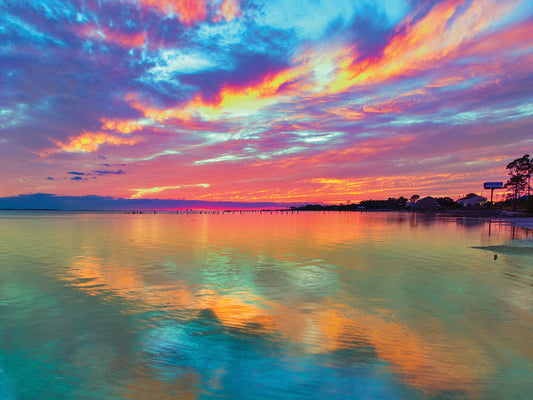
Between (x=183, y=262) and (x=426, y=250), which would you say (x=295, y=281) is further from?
(x=426, y=250)

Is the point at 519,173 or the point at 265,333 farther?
the point at 519,173

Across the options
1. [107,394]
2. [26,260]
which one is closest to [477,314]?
[107,394]

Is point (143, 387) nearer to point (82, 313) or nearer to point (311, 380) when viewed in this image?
point (311, 380)

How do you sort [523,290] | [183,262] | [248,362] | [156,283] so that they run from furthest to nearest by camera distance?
[183,262]
[156,283]
[523,290]
[248,362]

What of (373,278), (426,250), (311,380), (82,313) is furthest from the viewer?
(426,250)

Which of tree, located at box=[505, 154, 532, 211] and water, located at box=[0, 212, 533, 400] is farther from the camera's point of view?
tree, located at box=[505, 154, 532, 211]

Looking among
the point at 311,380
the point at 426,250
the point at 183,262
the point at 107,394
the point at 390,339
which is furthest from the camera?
the point at 426,250

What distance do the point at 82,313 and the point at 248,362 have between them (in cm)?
727

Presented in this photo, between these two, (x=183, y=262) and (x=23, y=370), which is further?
(x=183, y=262)

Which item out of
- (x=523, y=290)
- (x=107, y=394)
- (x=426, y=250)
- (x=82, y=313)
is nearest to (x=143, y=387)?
(x=107, y=394)

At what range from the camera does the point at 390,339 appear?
28.4 ft

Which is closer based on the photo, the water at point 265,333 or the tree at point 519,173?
the water at point 265,333

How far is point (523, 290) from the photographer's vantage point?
1388 cm

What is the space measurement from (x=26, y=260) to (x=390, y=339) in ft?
82.3
